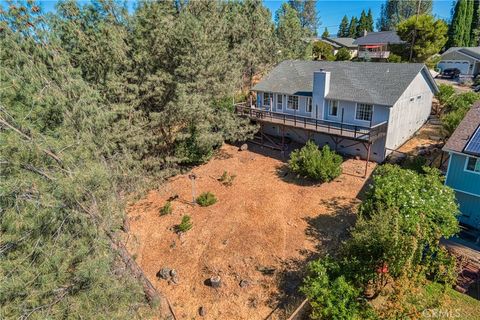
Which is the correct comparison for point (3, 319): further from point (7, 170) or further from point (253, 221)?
point (253, 221)

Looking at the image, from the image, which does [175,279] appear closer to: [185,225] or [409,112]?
[185,225]

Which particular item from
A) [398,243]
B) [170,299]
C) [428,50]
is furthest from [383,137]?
[428,50]

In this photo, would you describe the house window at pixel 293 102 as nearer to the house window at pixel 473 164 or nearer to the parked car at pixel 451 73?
the house window at pixel 473 164

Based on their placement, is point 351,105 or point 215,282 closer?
point 215,282

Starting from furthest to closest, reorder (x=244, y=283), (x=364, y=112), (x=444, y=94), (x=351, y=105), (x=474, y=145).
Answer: (x=444, y=94)
(x=351, y=105)
(x=364, y=112)
(x=474, y=145)
(x=244, y=283)

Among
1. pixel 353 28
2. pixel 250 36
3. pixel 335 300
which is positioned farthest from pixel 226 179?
pixel 353 28

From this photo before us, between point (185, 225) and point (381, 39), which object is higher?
point (381, 39)
